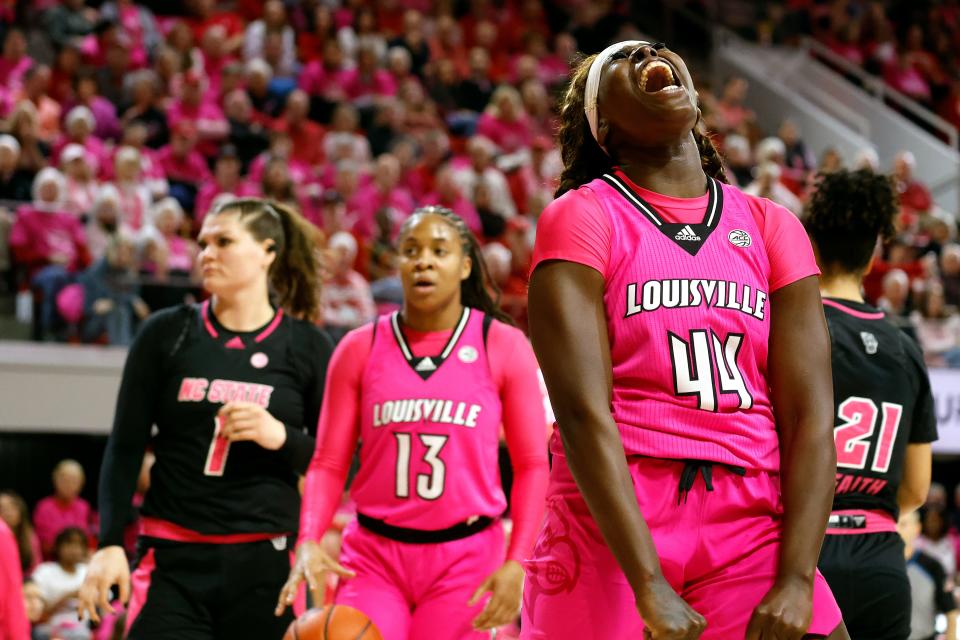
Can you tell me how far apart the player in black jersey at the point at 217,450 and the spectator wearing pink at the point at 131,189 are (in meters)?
5.36

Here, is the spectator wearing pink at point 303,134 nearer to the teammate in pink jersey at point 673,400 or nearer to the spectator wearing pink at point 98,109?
Result: the spectator wearing pink at point 98,109

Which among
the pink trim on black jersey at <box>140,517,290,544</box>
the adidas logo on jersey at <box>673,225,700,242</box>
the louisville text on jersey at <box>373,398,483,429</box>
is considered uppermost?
the adidas logo on jersey at <box>673,225,700,242</box>

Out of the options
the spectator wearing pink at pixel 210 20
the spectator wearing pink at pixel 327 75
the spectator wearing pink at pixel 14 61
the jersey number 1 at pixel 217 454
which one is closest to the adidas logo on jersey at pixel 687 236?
the jersey number 1 at pixel 217 454

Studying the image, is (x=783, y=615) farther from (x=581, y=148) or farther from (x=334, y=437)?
(x=334, y=437)

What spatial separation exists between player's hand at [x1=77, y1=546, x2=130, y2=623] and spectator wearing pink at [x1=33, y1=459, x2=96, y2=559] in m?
5.30

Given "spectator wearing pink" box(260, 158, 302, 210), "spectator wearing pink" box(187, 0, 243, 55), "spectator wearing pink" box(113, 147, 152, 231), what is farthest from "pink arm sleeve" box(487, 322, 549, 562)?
"spectator wearing pink" box(187, 0, 243, 55)

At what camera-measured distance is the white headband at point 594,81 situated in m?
2.42

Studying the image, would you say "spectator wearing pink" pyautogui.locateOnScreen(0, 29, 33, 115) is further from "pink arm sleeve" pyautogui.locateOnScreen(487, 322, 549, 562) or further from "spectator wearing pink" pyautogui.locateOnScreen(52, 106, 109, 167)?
"pink arm sleeve" pyautogui.locateOnScreen(487, 322, 549, 562)

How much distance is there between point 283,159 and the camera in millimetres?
10297

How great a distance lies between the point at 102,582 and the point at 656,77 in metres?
2.32

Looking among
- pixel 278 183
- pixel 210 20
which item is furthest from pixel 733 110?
pixel 278 183

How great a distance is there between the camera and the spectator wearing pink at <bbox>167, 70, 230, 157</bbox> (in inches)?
433

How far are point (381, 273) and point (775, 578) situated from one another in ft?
25.9

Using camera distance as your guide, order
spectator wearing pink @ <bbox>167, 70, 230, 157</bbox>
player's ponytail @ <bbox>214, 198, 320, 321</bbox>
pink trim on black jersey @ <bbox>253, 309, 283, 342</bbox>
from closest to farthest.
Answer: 1. pink trim on black jersey @ <bbox>253, 309, 283, 342</bbox>
2. player's ponytail @ <bbox>214, 198, 320, 321</bbox>
3. spectator wearing pink @ <bbox>167, 70, 230, 157</bbox>
